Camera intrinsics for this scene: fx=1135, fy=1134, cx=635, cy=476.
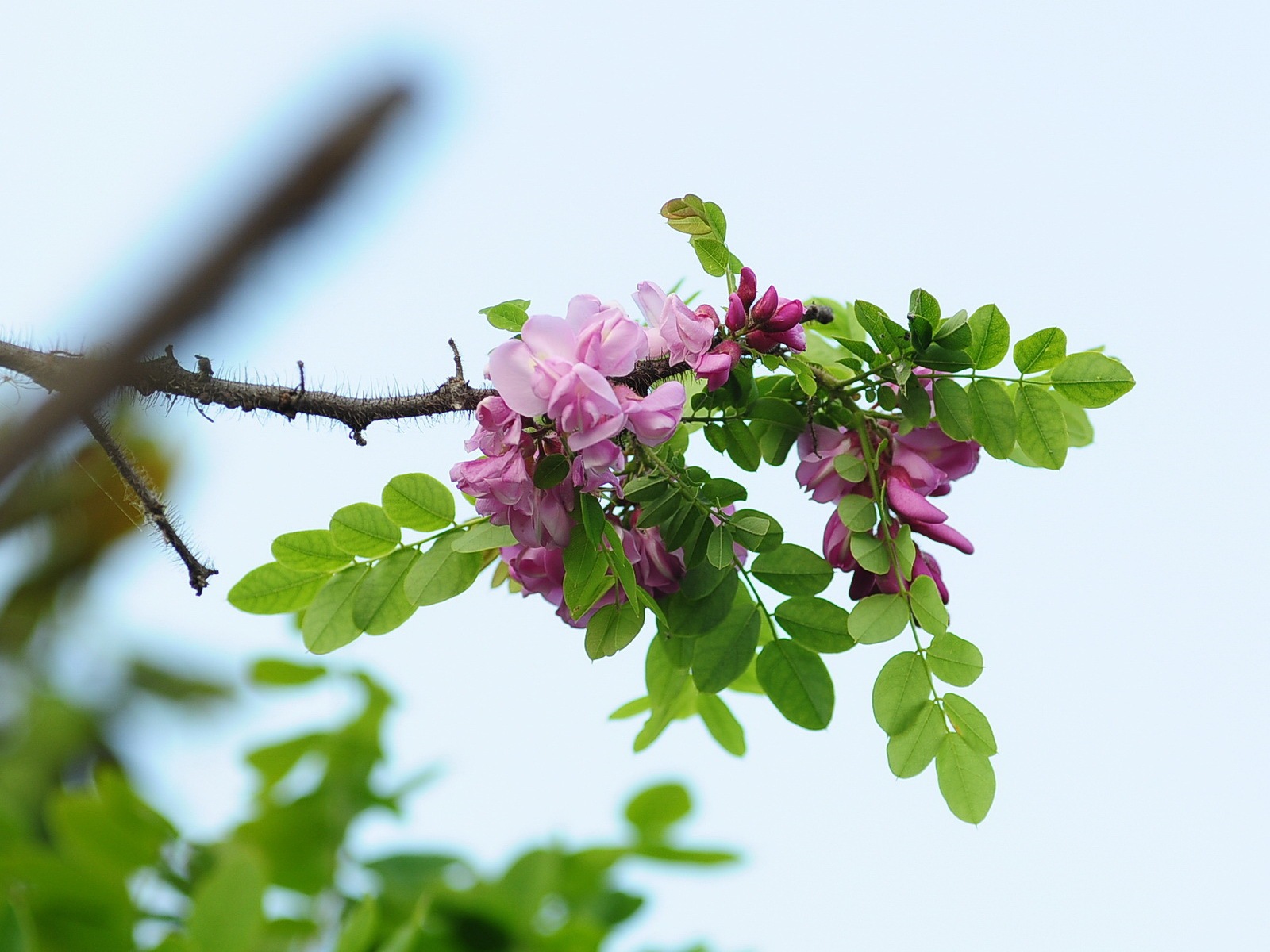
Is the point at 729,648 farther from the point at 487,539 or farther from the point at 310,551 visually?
the point at 310,551

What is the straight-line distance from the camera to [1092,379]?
1.09m

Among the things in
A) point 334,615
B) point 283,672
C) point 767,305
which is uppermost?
point 767,305

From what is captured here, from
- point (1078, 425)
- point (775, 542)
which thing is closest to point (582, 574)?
point (775, 542)

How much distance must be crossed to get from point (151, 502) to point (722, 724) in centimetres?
69

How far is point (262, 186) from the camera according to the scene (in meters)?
0.21

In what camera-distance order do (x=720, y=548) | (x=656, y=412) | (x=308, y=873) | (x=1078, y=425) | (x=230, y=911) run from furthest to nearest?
(x=308, y=873), (x=230, y=911), (x=1078, y=425), (x=720, y=548), (x=656, y=412)

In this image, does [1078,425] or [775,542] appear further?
[1078,425]

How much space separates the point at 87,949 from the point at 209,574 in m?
1.11

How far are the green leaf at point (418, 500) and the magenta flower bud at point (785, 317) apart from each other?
38 centimetres

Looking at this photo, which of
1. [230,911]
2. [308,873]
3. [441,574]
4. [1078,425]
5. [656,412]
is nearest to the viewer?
[656,412]

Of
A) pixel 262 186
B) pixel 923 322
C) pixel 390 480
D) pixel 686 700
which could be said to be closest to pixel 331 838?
pixel 686 700

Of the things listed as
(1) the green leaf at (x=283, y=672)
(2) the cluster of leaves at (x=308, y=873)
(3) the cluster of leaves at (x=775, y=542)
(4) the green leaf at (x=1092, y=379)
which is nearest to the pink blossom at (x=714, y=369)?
(3) the cluster of leaves at (x=775, y=542)

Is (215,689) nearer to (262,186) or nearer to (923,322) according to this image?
(923,322)

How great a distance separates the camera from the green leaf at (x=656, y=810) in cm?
220
